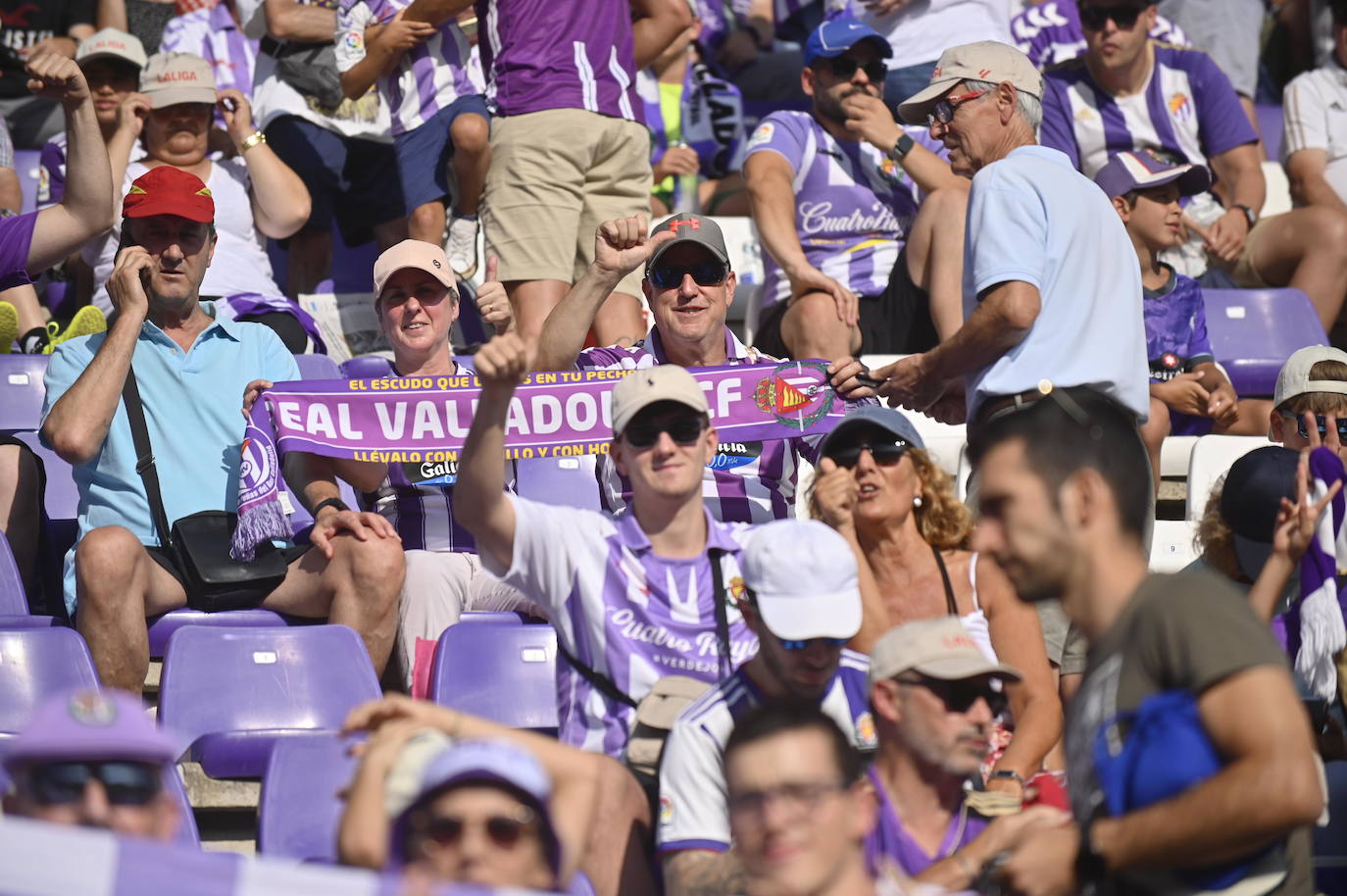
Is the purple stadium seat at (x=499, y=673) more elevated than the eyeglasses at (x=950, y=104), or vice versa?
the eyeglasses at (x=950, y=104)

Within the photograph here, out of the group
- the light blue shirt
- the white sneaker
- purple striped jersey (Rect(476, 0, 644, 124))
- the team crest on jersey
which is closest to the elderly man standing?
the light blue shirt

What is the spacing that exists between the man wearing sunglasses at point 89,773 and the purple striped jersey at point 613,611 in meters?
1.16

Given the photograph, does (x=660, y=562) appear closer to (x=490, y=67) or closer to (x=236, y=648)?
(x=236, y=648)

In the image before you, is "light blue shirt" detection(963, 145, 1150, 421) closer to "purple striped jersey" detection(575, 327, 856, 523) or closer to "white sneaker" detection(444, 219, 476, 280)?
"purple striped jersey" detection(575, 327, 856, 523)

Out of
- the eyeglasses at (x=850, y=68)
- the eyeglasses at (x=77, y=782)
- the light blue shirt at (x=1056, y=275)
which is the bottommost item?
the eyeglasses at (x=77, y=782)

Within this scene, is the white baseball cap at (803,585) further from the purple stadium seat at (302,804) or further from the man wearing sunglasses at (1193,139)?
the man wearing sunglasses at (1193,139)

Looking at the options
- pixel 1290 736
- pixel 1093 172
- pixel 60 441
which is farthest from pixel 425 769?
pixel 1093 172

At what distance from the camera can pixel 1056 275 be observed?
14.2 ft

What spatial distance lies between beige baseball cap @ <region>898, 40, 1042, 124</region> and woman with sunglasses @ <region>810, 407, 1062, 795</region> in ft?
2.94

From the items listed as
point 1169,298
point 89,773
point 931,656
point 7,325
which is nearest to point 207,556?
point 7,325

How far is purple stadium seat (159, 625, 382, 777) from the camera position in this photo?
14.4 ft

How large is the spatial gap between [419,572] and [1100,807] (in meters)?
2.53

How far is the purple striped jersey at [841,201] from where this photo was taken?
6.58m

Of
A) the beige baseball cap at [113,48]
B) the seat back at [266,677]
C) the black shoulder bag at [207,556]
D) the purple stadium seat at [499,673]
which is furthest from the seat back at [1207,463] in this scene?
the beige baseball cap at [113,48]
